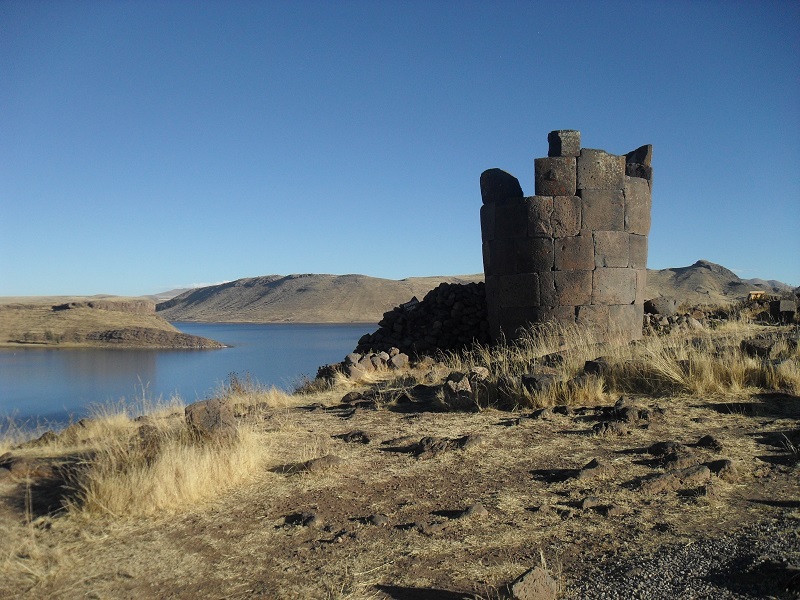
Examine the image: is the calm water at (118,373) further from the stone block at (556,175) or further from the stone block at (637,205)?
the stone block at (637,205)

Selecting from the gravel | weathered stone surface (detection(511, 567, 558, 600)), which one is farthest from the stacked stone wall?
weathered stone surface (detection(511, 567, 558, 600))

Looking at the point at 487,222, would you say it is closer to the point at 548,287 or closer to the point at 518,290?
the point at 518,290

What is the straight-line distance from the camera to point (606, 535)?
3459 millimetres

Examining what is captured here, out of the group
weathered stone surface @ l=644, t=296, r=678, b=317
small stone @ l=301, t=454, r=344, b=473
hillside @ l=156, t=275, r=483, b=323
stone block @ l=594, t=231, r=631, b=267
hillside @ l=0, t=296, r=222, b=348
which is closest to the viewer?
small stone @ l=301, t=454, r=344, b=473

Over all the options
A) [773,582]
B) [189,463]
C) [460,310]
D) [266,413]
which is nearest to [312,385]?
[266,413]

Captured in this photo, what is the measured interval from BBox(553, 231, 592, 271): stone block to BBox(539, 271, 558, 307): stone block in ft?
0.73

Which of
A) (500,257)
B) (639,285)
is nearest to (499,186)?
(500,257)

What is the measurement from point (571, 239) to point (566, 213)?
0.44 meters

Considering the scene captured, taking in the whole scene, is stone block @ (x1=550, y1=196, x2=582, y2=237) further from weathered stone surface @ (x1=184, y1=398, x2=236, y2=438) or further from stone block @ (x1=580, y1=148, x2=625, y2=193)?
weathered stone surface @ (x1=184, y1=398, x2=236, y2=438)

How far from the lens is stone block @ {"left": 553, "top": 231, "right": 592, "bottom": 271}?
35.6 feet

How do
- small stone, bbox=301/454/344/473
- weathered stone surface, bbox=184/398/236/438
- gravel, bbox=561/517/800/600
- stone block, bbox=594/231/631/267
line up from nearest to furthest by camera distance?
gravel, bbox=561/517/800/600 → small stone, bbox=301/454/344/473 → weathered stone surface, bbox=184/398/236/438 → stone block, bbox=594/231/631/267

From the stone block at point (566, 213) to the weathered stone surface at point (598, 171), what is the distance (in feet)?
0.95

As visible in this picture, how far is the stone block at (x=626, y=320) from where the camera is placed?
11.1 metres

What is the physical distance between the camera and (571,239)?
10.8 meters
